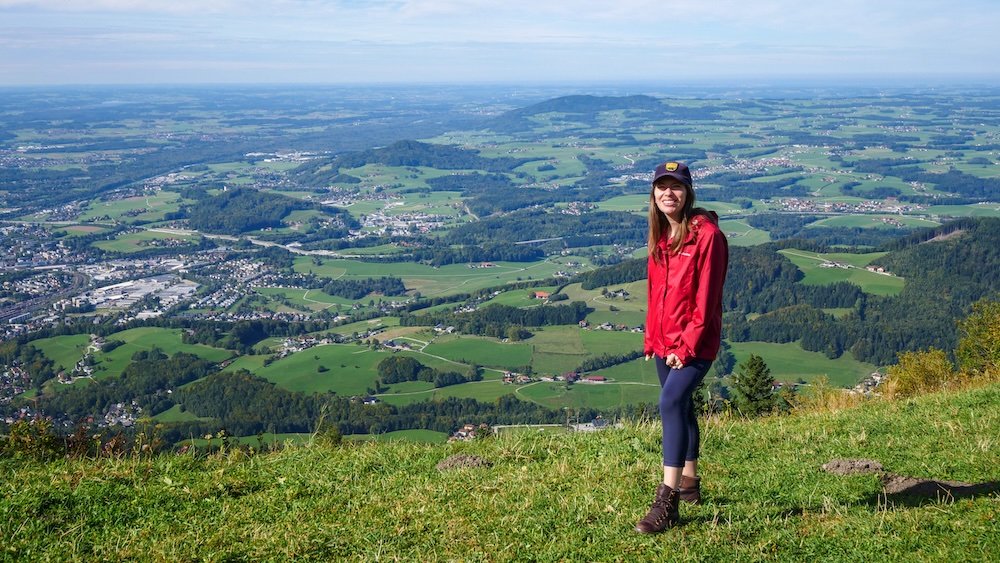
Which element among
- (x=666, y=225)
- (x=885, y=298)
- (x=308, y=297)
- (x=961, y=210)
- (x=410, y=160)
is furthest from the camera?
(x=410, y=160)

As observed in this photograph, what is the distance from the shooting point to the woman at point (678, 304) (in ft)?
16.6

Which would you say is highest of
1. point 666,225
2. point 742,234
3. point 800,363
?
point 666,225

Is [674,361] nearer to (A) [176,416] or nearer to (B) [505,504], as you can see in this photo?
(B) [505,504]

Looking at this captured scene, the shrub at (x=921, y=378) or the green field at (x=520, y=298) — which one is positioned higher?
the shrub at (x=921, y=378)

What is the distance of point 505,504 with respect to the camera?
562 cm

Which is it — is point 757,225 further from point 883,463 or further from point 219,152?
point 219,152

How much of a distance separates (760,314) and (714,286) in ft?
221

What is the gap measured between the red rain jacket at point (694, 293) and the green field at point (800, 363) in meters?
44.9

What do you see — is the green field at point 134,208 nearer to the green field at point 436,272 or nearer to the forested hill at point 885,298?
the green field at point 436,272

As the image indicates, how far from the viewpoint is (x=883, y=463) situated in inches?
263

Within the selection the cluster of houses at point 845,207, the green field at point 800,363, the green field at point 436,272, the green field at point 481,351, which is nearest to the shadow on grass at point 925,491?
the green field at point 800,363

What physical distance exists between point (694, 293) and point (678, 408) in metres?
0.82

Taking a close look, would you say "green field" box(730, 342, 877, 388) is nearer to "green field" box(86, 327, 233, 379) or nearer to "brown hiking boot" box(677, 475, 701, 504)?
"green field" box(86, 327, 233, 379)

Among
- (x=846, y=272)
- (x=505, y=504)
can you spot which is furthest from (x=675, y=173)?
(x=846, y=272)
